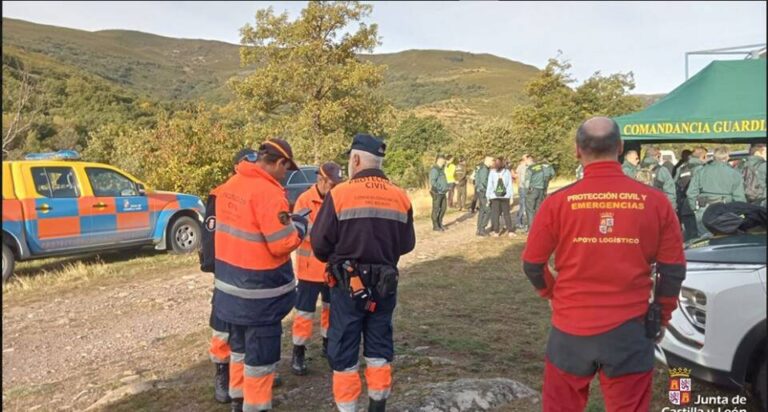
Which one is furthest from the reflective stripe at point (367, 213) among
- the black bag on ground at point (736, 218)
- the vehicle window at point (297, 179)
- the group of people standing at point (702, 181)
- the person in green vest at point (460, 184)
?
the person in green vest at point (460, 184)

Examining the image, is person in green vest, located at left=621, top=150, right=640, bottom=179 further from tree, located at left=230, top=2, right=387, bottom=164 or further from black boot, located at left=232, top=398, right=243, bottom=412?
tree, located at left=230, top=2, right=387, bottom=164

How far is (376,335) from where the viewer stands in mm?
3396

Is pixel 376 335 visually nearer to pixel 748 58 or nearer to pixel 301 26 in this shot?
pixel 748 58

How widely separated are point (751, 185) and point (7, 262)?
1095 centimetres

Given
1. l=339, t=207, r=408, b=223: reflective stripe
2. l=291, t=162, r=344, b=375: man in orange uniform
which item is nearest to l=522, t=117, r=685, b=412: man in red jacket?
l=339, t=207, r=408, b=223: reflective stripe

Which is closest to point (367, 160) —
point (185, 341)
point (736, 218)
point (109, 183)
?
point (736, 218)

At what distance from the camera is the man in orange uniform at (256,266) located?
3332 mm

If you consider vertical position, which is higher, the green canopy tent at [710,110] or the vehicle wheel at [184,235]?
the green canopy tent at [710,110]

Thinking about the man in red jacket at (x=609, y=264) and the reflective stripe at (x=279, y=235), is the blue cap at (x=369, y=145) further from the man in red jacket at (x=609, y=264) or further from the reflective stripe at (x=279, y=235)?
the man in red jacket at (x=609, y=264)

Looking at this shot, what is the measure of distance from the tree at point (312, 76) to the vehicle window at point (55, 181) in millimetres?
12037

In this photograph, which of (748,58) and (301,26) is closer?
(748,58)

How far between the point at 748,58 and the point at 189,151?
11.2 m

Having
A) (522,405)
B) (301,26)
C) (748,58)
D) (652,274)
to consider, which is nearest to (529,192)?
(748,58)

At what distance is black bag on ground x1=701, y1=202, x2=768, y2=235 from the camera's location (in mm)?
3447
